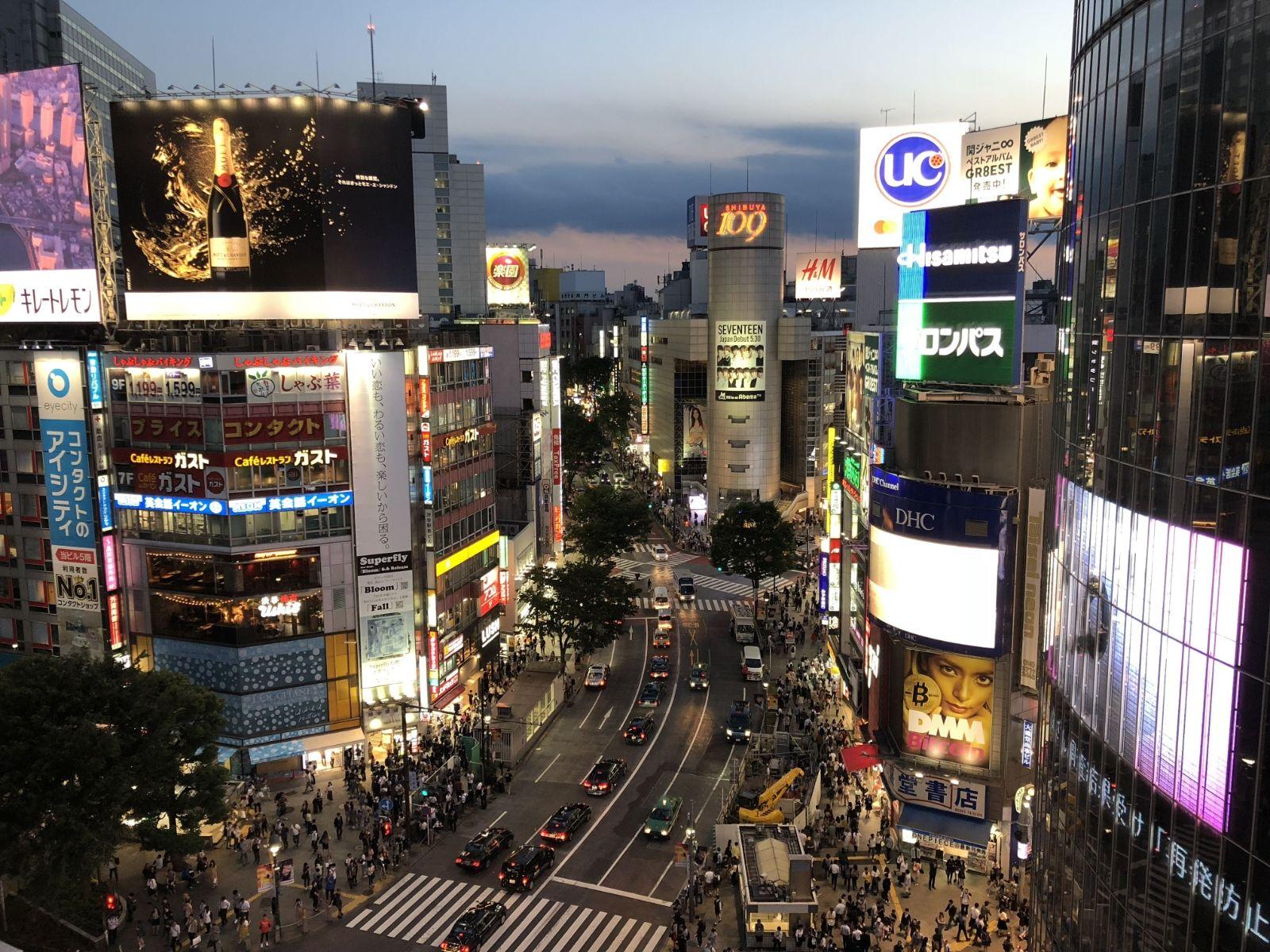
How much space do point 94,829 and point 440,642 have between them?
2040cm

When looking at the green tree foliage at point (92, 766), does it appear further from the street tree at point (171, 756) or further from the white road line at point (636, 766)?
the white road line at point (636, 766)

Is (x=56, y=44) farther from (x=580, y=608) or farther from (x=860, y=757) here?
(x=860, y=757)

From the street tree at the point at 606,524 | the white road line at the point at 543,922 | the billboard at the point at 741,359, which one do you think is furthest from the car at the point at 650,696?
the billboard at the point at 741,359

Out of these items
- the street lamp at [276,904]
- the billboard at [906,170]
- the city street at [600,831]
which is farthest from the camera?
the billboard at [906,170]

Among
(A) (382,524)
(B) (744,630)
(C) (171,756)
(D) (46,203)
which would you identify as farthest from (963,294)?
(D) (46,203)

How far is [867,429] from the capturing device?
167ft

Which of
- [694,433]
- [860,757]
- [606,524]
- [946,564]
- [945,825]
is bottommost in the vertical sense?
[945,825]

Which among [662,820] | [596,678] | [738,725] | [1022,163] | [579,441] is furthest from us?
[579,441]

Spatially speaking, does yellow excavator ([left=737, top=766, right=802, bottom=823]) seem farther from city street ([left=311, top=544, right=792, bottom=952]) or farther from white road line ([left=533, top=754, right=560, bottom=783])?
white road line ([left=533, top=754, right=560, bottom=783])

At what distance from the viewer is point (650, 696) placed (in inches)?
2168

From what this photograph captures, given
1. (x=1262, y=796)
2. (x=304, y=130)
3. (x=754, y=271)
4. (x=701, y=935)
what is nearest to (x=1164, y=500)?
(x=1262, y=796)

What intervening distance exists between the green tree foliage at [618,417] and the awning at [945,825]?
10084 centimetres

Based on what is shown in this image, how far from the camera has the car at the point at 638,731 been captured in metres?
49.6

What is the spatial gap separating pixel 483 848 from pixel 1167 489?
97.6 ft
